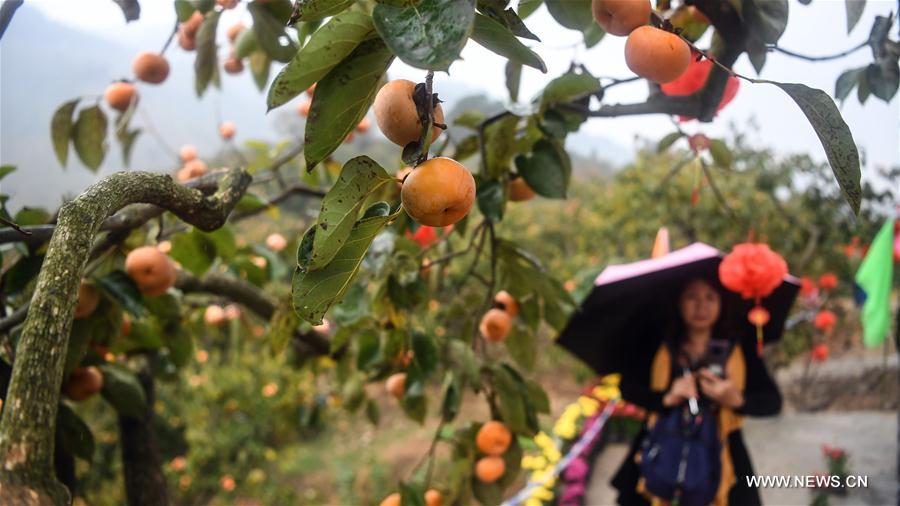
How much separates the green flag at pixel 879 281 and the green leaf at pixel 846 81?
6.83ft

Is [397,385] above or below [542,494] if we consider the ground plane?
above

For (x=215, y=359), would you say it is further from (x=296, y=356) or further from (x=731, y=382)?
(x=731, y=382)

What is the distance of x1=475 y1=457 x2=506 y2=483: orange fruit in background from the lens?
3.47ft

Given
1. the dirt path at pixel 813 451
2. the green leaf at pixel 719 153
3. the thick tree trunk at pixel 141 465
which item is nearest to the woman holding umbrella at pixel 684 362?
the green leaf at pixel 719 153

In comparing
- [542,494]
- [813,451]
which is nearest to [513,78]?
[542,494]

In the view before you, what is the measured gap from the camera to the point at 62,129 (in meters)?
1.09

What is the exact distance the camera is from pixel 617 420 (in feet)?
12.9

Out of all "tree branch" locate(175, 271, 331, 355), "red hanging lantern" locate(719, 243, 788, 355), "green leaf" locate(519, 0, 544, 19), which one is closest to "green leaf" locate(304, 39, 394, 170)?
"green leaf" locate(519, 0, 544, 19)

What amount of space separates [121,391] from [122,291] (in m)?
0.25

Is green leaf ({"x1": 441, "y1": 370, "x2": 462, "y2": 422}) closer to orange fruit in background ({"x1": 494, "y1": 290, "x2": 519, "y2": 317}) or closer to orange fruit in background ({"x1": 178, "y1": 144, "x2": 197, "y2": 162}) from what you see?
orange fruit in background ({"x1": 494, "y1": 290, "x2": 519, "y2": 317})

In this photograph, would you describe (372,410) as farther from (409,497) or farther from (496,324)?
(409,497)

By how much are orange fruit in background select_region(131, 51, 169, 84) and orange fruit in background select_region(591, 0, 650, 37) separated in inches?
38.5

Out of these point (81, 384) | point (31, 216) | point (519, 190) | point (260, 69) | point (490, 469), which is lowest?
point (490, 469)

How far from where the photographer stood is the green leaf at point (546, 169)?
2.82ft
